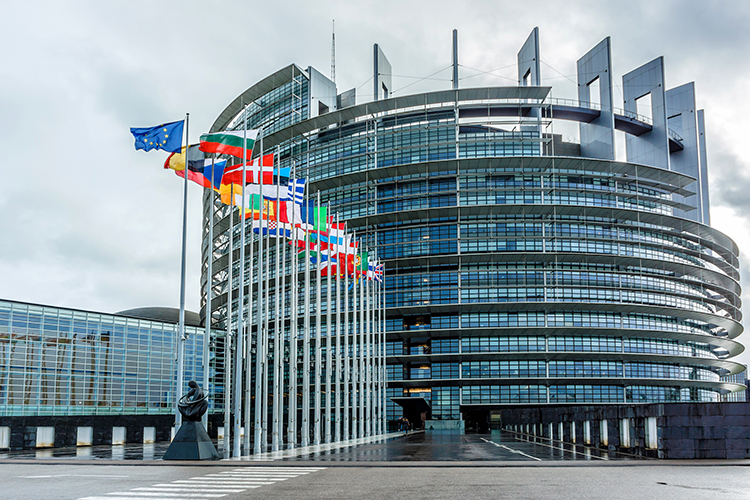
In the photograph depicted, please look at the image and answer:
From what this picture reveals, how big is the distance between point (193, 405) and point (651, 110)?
290 ft

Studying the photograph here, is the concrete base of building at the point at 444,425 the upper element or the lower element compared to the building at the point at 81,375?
lower

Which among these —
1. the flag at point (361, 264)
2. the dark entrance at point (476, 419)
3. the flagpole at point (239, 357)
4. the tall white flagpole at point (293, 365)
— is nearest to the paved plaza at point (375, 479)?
the flagpole at point (239, 357)

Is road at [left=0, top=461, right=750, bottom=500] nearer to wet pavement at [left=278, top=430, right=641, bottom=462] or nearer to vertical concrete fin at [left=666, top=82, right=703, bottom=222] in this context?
wet pavement at [left=278, top=430, right=641, bottom=462]

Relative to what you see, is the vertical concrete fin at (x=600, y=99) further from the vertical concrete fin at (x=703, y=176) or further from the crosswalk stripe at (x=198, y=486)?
the crosswalk stripe at (x=198, y=486)

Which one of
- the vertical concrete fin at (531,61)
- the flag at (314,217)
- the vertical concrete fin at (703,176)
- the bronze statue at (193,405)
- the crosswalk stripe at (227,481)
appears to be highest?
the vertical concrete fin at (531,61)

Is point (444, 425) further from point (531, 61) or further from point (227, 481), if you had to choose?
point (227, 481)

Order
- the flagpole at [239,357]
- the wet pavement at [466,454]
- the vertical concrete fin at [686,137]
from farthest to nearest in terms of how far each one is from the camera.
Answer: the vertical concrete fin at [686,137], the flagpole at [239,357], the wet pavement at [466,454]

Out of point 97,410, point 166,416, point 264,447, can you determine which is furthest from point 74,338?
point 264,447

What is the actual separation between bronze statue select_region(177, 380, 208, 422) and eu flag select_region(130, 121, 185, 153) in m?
11.3

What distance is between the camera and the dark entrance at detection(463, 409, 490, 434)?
91.4 m

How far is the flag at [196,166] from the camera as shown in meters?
32.6

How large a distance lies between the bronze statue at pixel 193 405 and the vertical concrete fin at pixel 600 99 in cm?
7481

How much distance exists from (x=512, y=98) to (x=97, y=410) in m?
62.3

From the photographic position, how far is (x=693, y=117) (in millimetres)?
100375
